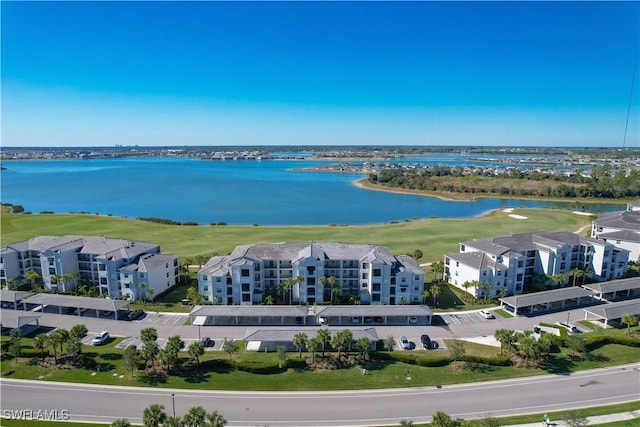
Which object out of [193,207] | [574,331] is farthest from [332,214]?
[574,331]

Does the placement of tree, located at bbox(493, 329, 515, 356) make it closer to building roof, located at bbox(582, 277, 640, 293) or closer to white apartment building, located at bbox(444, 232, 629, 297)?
white apartment building, located at bbox(444, 232, 629, 297)

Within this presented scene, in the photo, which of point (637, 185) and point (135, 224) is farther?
point (637, 185)

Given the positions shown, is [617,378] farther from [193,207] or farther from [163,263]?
[193,207]

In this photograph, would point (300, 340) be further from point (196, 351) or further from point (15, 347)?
point (15, 347)

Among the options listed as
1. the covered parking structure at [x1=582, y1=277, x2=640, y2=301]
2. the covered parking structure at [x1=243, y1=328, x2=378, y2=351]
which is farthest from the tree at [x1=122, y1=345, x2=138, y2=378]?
the covered parking structure at [x1=582, y1=277, x2=640, y2=301]

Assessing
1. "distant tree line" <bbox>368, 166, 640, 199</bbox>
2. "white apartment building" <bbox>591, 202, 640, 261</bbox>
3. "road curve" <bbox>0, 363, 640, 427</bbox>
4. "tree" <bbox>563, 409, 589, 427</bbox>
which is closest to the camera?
"tree" <bbox>563, 409, 589, 427</bbox>

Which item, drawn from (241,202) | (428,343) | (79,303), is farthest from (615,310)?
(241,202)

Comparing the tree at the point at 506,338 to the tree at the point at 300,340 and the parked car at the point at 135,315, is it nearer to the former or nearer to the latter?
the tree at the point at 300,340

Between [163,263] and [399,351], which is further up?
[163,263]
